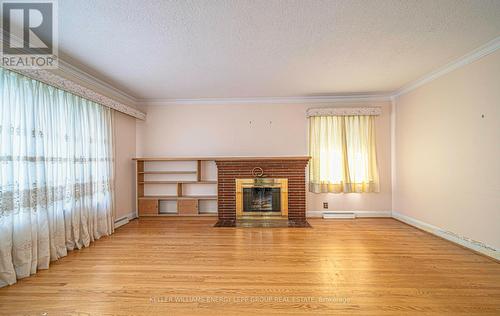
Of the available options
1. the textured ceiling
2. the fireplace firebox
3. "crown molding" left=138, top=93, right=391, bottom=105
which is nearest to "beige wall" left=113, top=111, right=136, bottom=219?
"crown molding" left=138, top=93, right=391, bottom=105

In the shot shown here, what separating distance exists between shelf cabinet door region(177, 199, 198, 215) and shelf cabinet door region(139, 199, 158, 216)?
50cm

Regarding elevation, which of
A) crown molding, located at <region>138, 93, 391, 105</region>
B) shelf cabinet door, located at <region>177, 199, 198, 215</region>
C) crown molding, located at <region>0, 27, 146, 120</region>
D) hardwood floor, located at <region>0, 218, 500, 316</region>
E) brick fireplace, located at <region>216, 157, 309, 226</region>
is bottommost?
hardwood floor, located at <region>0, 218, 500, 316</region>

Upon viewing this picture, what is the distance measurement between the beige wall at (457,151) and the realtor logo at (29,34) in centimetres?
473

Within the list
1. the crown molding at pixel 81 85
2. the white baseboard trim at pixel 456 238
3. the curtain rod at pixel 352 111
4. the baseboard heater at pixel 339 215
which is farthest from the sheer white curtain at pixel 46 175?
the white baseboard trim at pixel 456 238

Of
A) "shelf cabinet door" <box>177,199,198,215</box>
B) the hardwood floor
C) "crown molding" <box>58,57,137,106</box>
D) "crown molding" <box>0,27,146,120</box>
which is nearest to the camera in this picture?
the hardwood floor

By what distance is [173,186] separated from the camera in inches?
192

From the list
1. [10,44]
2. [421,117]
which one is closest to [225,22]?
[10,44]

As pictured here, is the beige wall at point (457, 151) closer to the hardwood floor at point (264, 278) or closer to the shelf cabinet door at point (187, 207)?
the hardwood floor at point (264, 278)

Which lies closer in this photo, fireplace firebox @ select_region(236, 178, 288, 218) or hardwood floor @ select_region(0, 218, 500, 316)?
hardwood floor @ select_region(0, 218, 500, 316)

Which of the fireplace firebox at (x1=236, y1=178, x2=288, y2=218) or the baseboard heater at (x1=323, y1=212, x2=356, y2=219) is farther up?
the fireplace firebox at (x1=236, y1=178, x2=288, y2=218)

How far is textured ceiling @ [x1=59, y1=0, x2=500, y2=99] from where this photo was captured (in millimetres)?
1885

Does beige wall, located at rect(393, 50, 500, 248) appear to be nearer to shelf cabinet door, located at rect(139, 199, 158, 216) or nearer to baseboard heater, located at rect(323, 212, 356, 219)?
baseboard heater, located at rect(323, 212, 356, 219)

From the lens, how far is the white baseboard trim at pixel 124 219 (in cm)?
415

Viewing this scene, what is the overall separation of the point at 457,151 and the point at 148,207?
5586 millimetres
